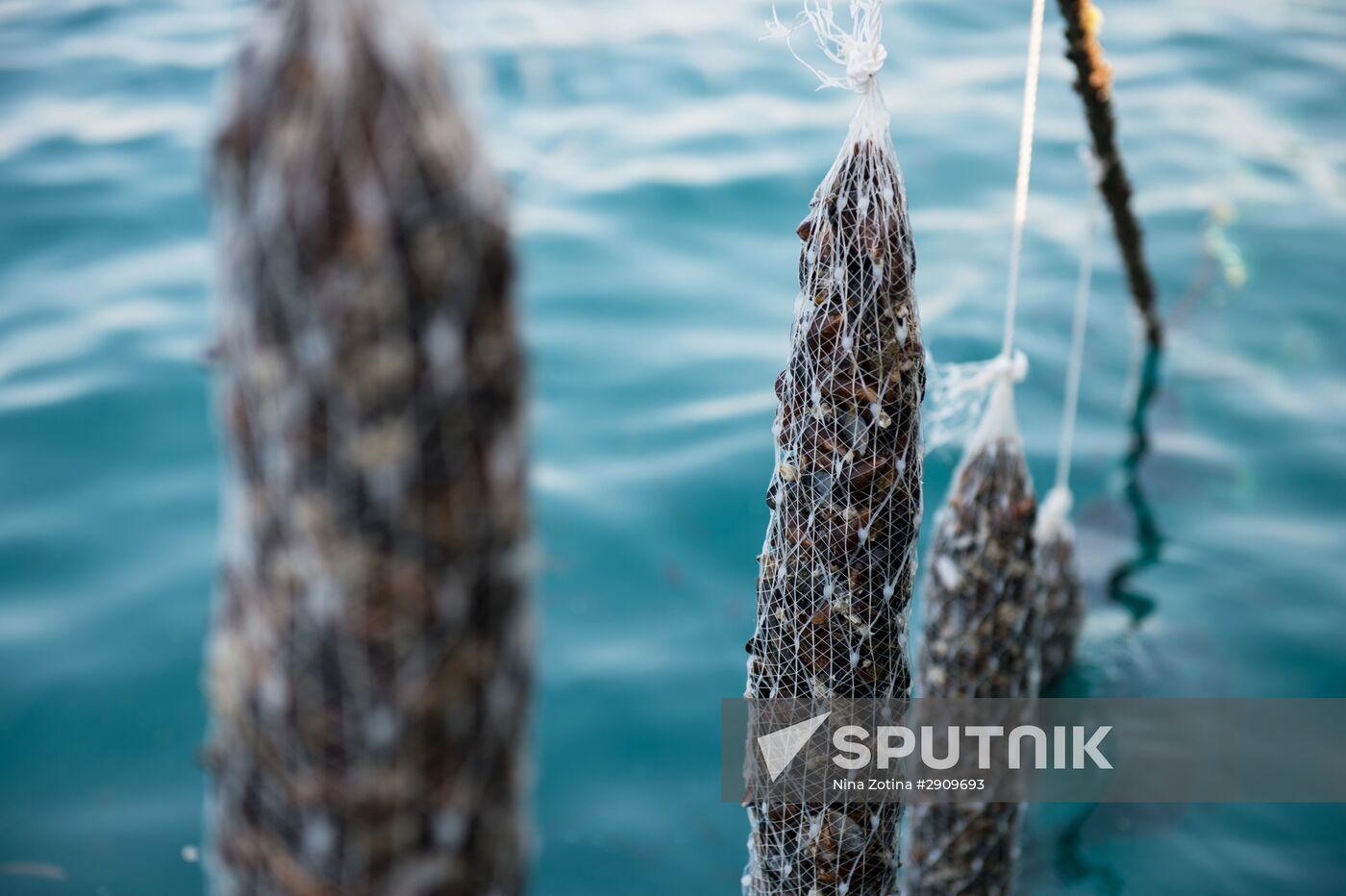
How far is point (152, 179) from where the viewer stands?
5.08m

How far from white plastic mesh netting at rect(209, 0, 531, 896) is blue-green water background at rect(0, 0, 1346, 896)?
1434mm

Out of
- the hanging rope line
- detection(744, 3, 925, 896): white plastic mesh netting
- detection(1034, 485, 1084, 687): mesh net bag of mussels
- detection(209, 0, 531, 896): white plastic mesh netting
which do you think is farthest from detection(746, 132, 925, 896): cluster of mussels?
the hanging rope line

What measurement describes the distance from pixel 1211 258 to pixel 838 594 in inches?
168

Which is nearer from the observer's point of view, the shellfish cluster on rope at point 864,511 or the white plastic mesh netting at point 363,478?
the white plastic mesh netting at point 363,478

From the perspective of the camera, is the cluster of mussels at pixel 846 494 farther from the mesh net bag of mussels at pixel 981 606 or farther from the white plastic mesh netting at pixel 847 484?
the mesh net bag of mussels at pixel 981 606

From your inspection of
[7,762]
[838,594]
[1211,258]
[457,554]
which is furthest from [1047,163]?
[457,554]

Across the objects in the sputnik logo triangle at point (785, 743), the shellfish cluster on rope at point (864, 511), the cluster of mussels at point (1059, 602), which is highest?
the shellfish cluster on rope at point (864, 511)

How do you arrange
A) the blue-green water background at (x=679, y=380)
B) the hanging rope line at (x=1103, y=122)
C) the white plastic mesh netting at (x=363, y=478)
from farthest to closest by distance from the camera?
the blue-green water background at (x=679, y=380), the hanging rope line at (x=1103, y=122), the white plastic mesh netting at (x=363, y=478)

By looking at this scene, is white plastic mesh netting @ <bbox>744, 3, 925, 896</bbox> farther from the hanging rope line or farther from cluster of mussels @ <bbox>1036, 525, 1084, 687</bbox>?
the hanging rope line

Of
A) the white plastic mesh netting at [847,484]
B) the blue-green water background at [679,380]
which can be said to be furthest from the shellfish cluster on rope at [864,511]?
the blue-green water background at [679,380]

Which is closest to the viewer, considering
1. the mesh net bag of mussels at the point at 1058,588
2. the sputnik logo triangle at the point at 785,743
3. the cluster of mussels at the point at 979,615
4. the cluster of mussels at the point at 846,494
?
the cluster of mussels at the point at 846,494

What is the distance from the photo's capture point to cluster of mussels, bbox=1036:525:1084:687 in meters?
2.81

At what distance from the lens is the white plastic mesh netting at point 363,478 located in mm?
713

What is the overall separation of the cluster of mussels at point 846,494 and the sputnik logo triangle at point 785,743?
0.05m
